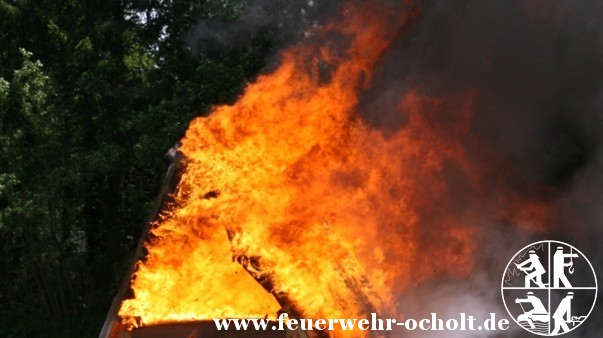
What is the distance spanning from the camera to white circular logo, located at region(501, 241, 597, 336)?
45.2ft

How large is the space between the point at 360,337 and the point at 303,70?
12.4ft

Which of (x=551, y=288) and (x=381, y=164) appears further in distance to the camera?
(x=551, y=288)

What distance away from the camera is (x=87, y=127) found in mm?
20328

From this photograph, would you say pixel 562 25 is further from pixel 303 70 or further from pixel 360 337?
pixel 360 337

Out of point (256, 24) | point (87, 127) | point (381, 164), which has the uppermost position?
point (87, 127)

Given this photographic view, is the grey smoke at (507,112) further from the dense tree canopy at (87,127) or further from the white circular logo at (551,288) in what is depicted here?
the dense tree canopy at (87,127)

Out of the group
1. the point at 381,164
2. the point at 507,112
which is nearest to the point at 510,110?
the point at 507,112

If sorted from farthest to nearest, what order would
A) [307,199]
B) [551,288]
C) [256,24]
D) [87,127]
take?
[87,127] < [256,24] < [551,288] < [307,199]

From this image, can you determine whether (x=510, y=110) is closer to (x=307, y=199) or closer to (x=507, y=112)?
(x=507, y=112)

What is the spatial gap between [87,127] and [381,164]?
9.19 meters

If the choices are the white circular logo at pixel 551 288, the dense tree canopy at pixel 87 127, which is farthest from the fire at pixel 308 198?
the dense tree canopy at pixel 87 127

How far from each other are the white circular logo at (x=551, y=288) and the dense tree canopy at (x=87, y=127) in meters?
5.99

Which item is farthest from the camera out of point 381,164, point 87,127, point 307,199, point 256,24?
point 87,127

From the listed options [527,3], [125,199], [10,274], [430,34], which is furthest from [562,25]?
[10,274]
